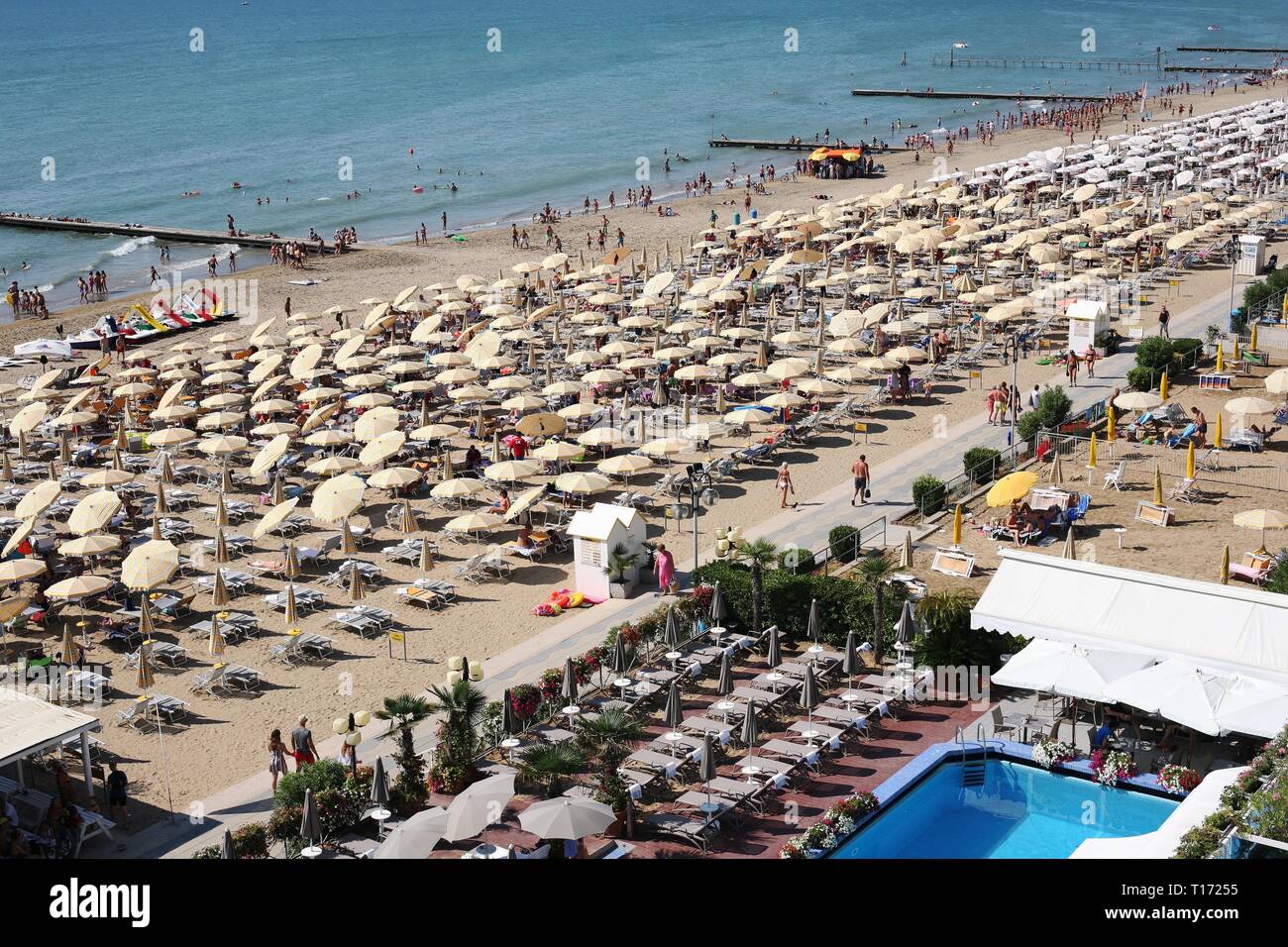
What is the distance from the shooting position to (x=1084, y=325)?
3675 centimetres

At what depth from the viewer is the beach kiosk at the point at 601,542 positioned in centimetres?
2419

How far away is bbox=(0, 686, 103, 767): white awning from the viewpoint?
57.2 feet

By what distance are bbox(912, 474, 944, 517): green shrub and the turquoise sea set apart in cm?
4468

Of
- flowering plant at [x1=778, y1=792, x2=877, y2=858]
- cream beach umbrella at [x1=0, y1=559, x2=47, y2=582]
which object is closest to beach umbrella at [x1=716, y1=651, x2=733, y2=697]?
flowering plant at [x1=778, y1=792, x2=877, y2=858]

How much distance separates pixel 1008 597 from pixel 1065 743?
2.45 metres

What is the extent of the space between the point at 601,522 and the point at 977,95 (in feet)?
325

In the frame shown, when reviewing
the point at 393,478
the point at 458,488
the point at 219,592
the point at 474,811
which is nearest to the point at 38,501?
the point at 219,592

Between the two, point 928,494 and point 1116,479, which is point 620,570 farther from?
point 1116,479

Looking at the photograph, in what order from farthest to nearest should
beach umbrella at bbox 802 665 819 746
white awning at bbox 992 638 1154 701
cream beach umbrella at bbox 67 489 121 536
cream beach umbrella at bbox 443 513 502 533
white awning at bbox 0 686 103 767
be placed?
cream beach umbrella at bbox 67 489 121 536
cream beach umbrella at bbox 443 513 502 533
beach umbrella at bbox 802 665 819 746
white awning at bbox 992 638 1154 701
white awning at bbox 0 686 103 767

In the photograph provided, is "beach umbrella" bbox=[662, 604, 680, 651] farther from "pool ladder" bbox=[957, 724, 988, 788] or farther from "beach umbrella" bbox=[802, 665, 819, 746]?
"pool ladder" bbox=[957, 724, 988, 788]

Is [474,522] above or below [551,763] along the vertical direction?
above

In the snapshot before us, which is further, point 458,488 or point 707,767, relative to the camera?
point 458,488
